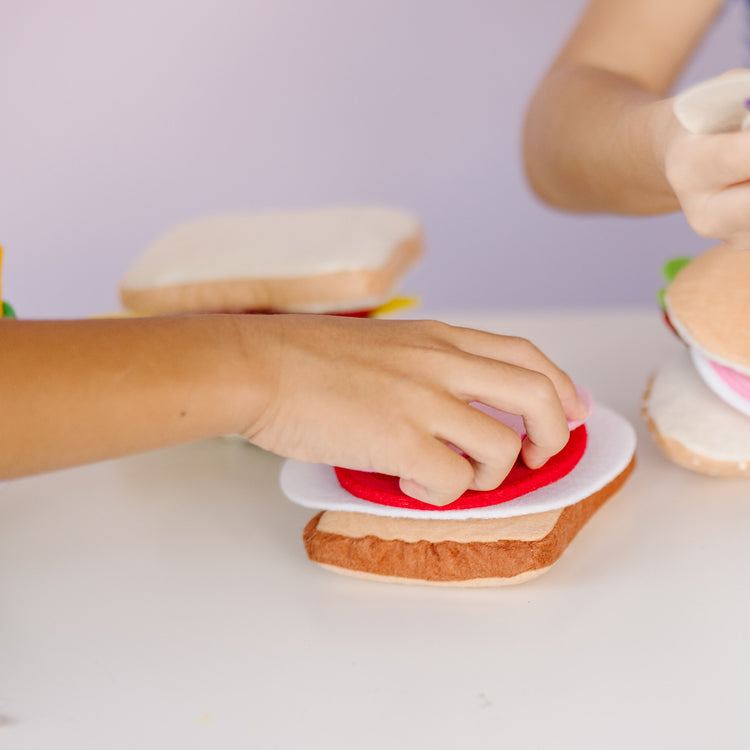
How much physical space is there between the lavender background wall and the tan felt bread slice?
184cm

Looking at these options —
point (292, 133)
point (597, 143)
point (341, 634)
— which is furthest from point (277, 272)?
point (292, 133)

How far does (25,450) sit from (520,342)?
32 centimetres

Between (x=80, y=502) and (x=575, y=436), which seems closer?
(x=575, y=436)

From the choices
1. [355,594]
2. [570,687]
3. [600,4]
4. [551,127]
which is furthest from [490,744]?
[600,4]

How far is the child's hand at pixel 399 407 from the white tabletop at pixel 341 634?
3.6 inches

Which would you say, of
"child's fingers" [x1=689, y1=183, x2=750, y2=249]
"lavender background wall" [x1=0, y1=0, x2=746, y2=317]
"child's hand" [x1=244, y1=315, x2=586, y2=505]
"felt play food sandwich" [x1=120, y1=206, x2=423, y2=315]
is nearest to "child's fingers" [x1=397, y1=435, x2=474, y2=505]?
"child's hand" [x1=244, y1=315, x2=586, y2=505]

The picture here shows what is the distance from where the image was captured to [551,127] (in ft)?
3.59

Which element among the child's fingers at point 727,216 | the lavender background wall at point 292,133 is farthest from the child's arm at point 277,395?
the lavender background wall at point 292,133

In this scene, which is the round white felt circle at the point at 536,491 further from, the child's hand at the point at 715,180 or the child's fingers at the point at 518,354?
the child's hand at the point at 715,180

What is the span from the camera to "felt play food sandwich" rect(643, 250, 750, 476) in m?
0.73

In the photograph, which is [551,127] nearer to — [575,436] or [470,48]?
[575,436]

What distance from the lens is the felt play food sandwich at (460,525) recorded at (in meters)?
0.63

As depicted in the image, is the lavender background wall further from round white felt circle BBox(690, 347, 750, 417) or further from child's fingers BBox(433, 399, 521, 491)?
child's fingers BBox(433, 399, 521, 491)

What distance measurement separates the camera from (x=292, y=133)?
8.48 feet
